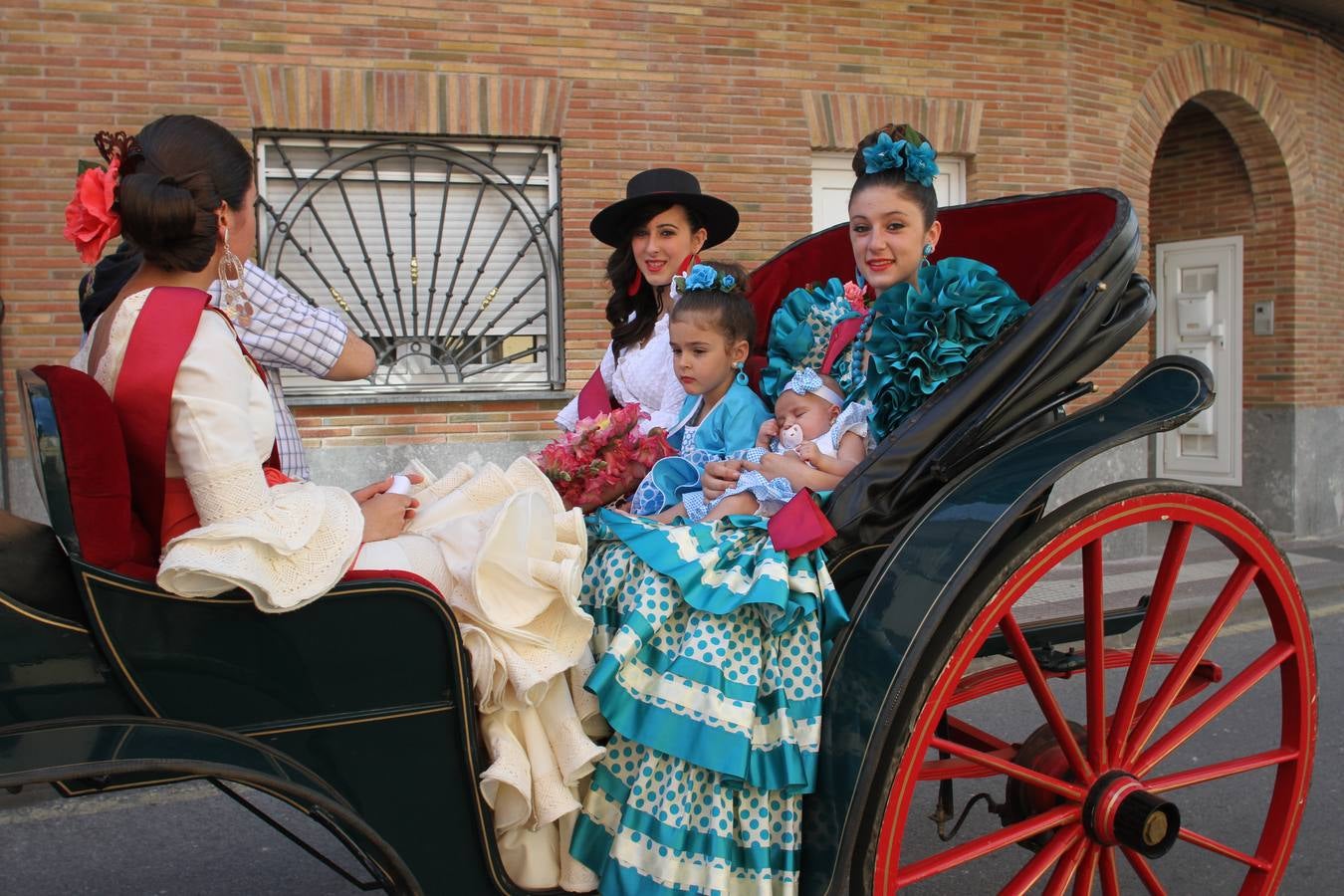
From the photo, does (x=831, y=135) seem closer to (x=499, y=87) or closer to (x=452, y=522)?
(x=499, y=87)

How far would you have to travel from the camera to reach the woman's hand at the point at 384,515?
200 centimetres

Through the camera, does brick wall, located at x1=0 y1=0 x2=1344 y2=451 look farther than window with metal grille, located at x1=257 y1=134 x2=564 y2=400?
No

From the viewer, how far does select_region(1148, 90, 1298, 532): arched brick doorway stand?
9.05 meters

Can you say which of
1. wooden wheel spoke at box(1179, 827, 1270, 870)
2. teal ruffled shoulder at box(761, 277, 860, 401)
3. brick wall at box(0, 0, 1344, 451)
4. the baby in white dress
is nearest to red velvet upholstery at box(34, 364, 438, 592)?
the baby in white dress

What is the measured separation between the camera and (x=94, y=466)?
5.19ft

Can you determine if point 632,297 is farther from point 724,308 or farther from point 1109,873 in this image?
point 1109,873

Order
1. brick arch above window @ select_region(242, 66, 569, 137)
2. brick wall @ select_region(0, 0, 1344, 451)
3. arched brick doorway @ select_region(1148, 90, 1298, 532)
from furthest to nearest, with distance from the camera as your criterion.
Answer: arched brick doorway @ select_region(1148, 90, 1298, 532)
brick arch above window @ select_region(242, 66, 569, 137)
brick wall @ select_region(0, 0, 1344, 451)

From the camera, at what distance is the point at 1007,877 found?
3064 millimetres

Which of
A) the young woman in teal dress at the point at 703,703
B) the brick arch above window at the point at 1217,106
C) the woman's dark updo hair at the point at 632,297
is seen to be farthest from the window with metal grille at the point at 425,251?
the young woman in teal dress at the point at 703,703

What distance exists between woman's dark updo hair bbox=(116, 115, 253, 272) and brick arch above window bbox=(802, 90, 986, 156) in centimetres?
587

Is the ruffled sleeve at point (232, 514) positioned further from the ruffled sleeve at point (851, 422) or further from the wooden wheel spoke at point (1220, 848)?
the wooden wheel spoke at point (1220, 848)

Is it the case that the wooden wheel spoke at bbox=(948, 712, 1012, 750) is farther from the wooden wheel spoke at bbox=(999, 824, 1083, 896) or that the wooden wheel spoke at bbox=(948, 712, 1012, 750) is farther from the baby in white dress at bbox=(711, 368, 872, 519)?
the baby in white dress at bbox=(711, 368, 872, 519)

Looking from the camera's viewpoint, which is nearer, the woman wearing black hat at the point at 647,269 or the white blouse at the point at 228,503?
the white blouse at the point at 228,503

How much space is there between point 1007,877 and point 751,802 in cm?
152
